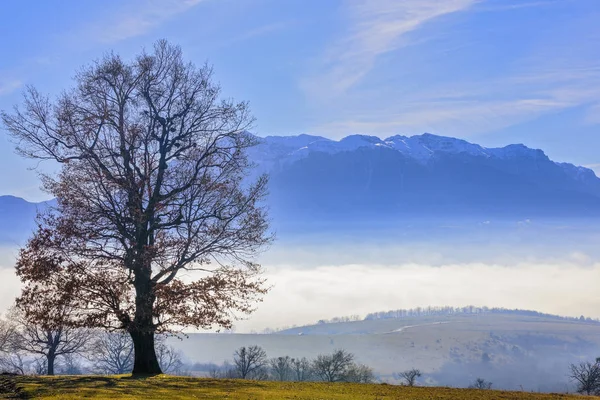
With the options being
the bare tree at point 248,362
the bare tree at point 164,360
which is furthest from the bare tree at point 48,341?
the bare tree at point 164,360

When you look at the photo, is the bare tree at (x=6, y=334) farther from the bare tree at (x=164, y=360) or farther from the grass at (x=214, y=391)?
the grass at (x=214, y=391)

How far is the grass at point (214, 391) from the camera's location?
27.4 metres

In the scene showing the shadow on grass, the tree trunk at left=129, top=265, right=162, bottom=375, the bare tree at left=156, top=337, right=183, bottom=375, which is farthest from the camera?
the bare tree at left=156, top=337, right=183, bottom=375

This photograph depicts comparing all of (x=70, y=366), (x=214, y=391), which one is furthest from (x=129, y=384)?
(x=70, y=366)

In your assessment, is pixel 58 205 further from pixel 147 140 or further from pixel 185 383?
pixel 185 383

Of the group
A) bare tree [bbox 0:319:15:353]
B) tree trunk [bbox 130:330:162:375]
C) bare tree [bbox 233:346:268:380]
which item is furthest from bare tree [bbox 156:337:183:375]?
tree trunk [bbox 130:330:162:375]

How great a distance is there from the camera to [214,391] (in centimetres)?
3028

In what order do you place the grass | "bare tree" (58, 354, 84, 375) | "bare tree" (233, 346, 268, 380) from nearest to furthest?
the grass
"bare tree" (233, 346, 268, 380)
"bare tree" (58, 354, 84, 375)

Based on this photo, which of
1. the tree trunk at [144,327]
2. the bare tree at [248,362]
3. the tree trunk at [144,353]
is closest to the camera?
the tree trunk at [144,327]

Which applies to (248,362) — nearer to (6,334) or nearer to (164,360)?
(6,334)

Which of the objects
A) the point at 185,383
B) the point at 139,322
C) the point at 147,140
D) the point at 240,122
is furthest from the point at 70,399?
the point at 240,122

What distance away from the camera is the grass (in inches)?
1080

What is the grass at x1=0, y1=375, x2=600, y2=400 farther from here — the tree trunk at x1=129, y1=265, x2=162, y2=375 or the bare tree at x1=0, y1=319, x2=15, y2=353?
the bare tree at x1=0, y1=319, x2=15, y2=353

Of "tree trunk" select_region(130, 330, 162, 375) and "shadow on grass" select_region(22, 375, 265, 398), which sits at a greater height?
"tree trunk" select_region(130, 330, 162, 375)
